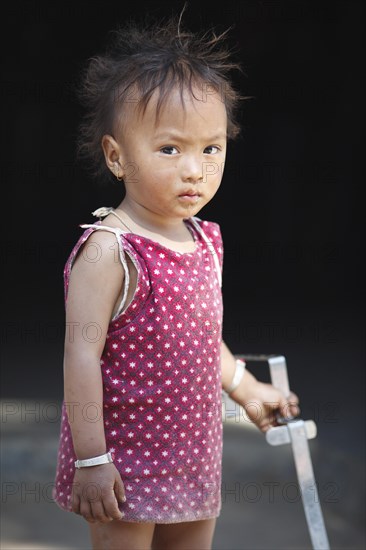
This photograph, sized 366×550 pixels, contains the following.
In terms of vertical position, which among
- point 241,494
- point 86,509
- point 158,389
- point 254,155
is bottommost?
point 241,494

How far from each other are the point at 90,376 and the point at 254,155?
3.76m

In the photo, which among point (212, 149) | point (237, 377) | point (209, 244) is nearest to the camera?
point (212, 149)

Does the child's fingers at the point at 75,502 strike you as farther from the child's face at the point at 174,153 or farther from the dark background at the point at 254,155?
the dark background at the point at 254,155

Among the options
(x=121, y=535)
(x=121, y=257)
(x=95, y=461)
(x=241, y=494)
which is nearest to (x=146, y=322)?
(x=121, y=257)

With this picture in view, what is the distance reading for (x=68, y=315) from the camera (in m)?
1.28

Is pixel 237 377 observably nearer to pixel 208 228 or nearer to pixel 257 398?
pixel 257 398

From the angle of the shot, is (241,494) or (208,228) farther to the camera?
(241,494)

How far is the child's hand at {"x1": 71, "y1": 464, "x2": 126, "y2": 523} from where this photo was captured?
124cm

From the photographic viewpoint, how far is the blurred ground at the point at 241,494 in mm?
1959

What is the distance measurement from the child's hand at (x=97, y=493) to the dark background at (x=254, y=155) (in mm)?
2805

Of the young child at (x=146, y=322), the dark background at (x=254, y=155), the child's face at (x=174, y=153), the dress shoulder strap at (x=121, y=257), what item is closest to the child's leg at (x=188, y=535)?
the young child at (x=146, y=322)

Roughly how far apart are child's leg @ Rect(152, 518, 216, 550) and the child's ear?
52cm

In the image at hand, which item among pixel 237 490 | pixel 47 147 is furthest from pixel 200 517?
pixel 47 147

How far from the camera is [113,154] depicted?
1.37 m
